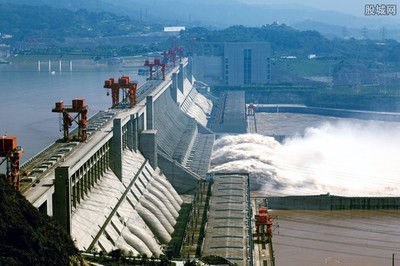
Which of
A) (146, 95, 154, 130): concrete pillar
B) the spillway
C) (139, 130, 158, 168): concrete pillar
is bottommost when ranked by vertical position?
the spillway

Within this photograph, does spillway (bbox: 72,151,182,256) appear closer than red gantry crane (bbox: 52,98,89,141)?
Yes

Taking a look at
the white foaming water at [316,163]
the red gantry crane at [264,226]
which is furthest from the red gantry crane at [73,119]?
the white foaming water at [316,163]

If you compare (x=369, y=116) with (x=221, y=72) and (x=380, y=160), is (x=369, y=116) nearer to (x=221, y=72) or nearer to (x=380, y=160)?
(x=221, y=72)

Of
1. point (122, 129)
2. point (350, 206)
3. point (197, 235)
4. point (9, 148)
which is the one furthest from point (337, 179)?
point (9, 148)

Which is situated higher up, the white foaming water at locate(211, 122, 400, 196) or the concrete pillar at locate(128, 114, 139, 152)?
the concrete pillar at locate(128, 114, 139, 152)

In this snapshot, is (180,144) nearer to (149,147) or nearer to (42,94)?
(149,147)

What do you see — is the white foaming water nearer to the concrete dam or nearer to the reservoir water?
the concrete dam

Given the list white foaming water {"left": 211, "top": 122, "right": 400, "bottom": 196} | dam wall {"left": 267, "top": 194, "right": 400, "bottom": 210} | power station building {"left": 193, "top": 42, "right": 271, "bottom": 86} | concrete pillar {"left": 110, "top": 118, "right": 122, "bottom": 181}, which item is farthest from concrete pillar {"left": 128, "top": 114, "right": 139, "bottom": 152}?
power station building {"left": 193, "top": 42, "right": 271, "bottom": 86}

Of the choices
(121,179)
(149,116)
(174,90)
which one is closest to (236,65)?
(174,90)
